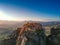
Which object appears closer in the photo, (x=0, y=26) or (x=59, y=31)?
(x=59, y=31)

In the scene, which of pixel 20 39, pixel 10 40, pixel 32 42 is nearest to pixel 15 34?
pixel 10 40

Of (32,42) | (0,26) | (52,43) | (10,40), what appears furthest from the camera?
(0,26)

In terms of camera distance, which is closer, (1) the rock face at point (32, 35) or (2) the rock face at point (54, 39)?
(1) the rock face at point (32, 35)

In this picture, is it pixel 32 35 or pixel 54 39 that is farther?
pixel 54 39

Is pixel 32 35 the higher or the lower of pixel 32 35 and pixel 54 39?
the higher

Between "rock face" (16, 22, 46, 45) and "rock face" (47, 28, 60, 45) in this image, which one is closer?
"rock face" (16, 22, 46, 45)

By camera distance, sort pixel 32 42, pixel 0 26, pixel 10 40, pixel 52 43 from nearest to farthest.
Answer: pixel 32 42 → pixel 52 43 → pixel 10 40 → pixel 0 26

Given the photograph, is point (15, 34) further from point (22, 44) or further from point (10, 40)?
point (22, 44)

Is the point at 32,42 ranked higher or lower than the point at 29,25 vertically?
lower
